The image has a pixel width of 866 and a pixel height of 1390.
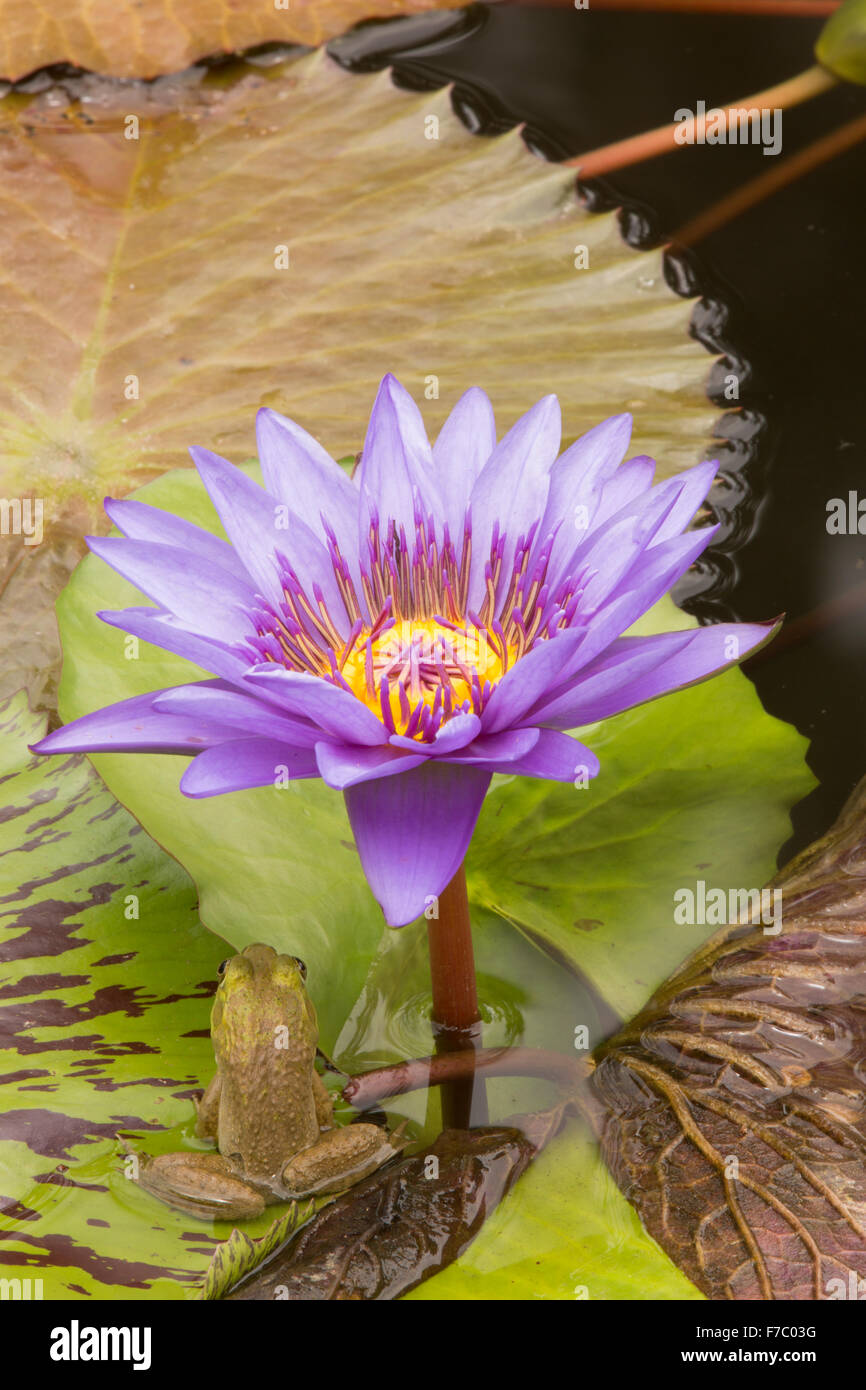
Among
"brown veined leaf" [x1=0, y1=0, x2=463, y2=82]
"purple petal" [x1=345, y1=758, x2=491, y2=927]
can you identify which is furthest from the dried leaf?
"brown veined leaf" [x1=0, y1=0, x2=463, y2=82]

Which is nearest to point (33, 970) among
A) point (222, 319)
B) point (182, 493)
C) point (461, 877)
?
point (461, 877)

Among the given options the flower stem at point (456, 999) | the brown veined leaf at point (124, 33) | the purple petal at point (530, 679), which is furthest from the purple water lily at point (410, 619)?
the brown veined leaf at point (124, 33)

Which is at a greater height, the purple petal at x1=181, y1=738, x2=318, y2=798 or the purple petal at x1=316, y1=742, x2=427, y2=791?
the purple petal at x1=316, y1=742, x2=427, y2=791

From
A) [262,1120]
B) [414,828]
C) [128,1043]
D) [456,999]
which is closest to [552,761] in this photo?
[414,828]

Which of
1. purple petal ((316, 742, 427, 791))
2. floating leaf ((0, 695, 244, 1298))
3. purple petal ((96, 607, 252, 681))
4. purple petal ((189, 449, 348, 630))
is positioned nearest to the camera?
purple petal ((316, 742, 427, 791))

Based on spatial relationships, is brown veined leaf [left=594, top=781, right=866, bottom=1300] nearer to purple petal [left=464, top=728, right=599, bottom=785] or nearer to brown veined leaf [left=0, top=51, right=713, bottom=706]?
purple petal [left=464, top=728, right=599, bottom=785]

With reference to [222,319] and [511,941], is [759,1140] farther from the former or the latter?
[222,319]
